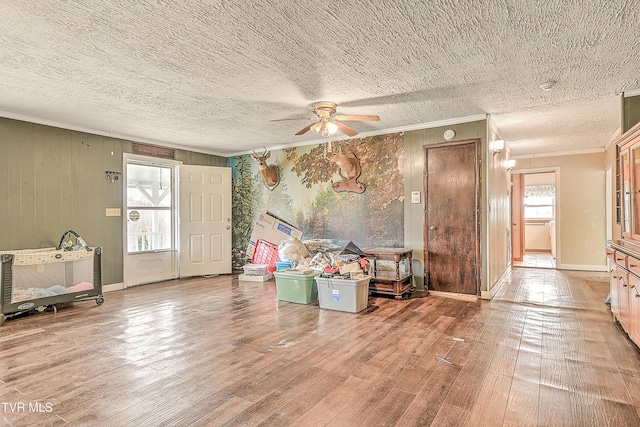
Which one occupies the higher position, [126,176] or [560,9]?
[560,9]

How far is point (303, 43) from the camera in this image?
2637 millimetres

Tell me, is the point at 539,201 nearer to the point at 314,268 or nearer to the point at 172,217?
the point at 314,268

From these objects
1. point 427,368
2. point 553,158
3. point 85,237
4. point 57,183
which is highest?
point 553,158

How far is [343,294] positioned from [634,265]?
261cm

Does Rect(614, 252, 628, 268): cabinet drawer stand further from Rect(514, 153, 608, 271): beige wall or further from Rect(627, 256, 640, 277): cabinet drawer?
Rect(514, 153, 608, 271): beige wall

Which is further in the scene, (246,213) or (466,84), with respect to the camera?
(246,213)

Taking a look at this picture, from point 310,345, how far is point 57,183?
4220 millimetres

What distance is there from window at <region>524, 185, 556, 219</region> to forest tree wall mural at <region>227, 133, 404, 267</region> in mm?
7053

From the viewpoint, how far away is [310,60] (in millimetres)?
2930

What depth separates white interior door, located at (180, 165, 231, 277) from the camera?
6.36 metres

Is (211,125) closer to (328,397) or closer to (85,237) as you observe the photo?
(85,237)

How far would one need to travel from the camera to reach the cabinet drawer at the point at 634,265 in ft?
8.91

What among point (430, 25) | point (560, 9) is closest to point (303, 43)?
point (430, 25)

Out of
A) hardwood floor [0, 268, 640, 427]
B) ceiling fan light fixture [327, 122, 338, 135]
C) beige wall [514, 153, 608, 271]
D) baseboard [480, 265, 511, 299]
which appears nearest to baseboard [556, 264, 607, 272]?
beige wall [514, 153, 608, 271]
